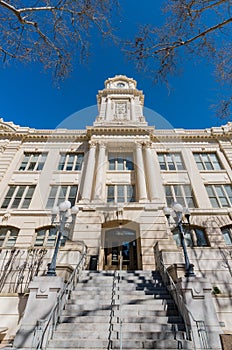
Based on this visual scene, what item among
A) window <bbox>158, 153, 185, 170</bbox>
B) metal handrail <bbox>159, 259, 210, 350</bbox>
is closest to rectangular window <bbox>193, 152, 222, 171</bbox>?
window <bbox>158, 153, 185, 170</bbox>

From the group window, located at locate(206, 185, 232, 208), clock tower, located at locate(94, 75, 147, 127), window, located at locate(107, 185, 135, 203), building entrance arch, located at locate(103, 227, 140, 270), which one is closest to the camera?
building entrance arch, located at locate(103, 227, 140, 270)

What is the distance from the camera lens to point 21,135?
693 inches

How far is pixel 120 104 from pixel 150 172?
12.1m

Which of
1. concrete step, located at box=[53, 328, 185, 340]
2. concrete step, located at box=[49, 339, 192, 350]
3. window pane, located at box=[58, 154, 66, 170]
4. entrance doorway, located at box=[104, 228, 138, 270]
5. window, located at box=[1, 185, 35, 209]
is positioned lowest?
concrete step, located at box=[49, 339, 192, 350]

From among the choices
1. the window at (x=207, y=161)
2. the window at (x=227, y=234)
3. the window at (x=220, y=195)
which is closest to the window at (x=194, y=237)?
the window at (x=227, y=234)

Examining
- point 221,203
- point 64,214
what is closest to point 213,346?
point 64,214

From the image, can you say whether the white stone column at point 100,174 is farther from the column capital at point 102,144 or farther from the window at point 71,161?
the window at point 71,161

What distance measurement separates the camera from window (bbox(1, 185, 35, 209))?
13.2 meters

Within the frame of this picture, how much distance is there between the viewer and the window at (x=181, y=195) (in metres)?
13.5

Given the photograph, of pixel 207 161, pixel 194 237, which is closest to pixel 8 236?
pixel 194 237

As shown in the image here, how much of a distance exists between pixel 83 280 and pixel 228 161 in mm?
15249

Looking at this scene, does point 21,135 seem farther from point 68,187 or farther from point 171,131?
point 171,131

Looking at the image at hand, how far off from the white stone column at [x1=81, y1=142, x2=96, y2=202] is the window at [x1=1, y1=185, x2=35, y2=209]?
4360mm

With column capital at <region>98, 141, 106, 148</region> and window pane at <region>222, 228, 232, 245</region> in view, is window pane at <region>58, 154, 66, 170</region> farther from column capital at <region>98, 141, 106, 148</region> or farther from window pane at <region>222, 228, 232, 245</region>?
window pane at <region>222, 228, 232, 245</region>
